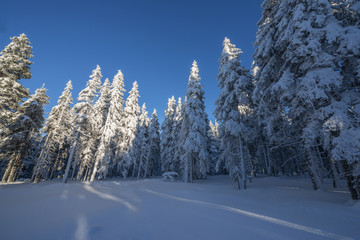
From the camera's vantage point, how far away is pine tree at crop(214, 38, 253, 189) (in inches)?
512

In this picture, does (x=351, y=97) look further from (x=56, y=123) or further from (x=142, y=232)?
(x=56, y=123)

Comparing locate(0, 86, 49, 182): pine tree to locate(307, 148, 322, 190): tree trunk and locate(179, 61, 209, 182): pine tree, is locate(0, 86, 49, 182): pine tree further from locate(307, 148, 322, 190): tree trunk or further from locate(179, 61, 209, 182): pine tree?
locate(307, 148, 322, 190): tree trunk

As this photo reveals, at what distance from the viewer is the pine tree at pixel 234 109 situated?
13016mm

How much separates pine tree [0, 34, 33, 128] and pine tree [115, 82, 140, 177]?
12.5m

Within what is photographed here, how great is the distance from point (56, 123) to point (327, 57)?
2836 centimetres

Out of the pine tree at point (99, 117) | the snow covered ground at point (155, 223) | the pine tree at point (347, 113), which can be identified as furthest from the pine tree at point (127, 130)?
the pine tree at point (347, 113)

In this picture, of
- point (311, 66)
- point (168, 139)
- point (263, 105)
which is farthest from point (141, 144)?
point (311, 66)

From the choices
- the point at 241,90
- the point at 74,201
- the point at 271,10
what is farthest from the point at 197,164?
the point at 271,10

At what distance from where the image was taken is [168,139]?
102ft

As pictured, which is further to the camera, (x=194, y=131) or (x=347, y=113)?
(x=194, y=131)

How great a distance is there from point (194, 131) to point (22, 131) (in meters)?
22.3

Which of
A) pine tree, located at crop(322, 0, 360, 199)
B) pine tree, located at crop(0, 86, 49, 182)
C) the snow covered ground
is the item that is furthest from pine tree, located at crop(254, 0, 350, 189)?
pine tree, located at crop(0, 86, 49, 182)

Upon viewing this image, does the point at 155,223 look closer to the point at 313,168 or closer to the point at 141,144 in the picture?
the point at 313,168

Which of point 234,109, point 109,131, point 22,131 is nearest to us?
point 234,109
